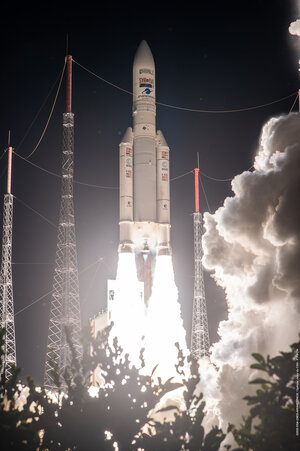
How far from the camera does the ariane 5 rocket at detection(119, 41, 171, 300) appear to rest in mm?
46344

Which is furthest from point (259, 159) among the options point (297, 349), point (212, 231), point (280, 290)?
point (297, 349)

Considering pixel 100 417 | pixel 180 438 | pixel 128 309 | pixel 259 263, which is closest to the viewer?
pixel 180 438

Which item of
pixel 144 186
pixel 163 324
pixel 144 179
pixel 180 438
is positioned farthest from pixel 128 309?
pixel 180 438

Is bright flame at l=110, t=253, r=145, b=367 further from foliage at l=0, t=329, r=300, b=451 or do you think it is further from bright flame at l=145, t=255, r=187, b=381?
foliage at l=0, t=329, r=300, b=451

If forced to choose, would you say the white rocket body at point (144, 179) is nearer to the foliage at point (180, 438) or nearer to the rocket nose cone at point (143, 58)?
the rocket nose cone at point (143, 58)

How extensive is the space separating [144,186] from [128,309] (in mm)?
7844

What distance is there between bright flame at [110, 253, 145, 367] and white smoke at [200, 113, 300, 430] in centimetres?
1210

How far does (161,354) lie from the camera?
45.1 m

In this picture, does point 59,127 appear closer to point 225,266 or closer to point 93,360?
point 225,266

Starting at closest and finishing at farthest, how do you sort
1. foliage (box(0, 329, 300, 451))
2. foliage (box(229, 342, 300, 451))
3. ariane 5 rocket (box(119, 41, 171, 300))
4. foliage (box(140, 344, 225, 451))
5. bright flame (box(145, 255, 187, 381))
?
foliage (box(229, 342, 300, 451))
foliage (box(0, 329, 300, 451))
foliage (box(140, 344, 225, 451))
bright flame (box(145, 255, 187, 381))
ariane 5 rocket (box(119, 41, 171, 300))

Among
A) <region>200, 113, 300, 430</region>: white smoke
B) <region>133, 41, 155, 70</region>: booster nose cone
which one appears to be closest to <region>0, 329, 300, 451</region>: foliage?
<region>200, 113, 300, 430</region>: white smoke

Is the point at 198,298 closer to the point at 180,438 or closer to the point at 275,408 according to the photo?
the point at 180,438

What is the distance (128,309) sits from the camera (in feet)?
149

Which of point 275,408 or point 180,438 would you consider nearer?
point 275,408
